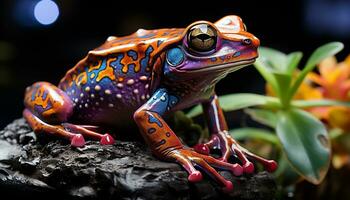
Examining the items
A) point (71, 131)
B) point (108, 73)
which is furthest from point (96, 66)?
point (71, 131)

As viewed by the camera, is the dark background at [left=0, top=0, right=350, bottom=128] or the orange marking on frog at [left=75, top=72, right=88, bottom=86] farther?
the dark background at [left=0, top=0, right=350, bottom=128]

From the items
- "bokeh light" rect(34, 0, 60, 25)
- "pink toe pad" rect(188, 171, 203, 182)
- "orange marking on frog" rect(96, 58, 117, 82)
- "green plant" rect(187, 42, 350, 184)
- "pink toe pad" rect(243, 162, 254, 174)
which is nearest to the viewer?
"pink toe pad" rect(188, 171, 203, 182)

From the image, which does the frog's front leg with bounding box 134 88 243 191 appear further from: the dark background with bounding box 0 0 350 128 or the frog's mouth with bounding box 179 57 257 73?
the dark background with bounding box 0 0 350 128

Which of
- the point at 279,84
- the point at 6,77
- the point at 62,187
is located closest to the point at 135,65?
the point at 62,187

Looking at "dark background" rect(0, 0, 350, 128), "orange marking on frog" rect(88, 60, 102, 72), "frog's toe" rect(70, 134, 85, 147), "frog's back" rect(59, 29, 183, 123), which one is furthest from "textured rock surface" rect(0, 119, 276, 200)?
"dark background" rect(0, 0, 350, 128)

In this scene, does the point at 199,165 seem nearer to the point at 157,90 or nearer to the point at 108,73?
the point at 157,90
